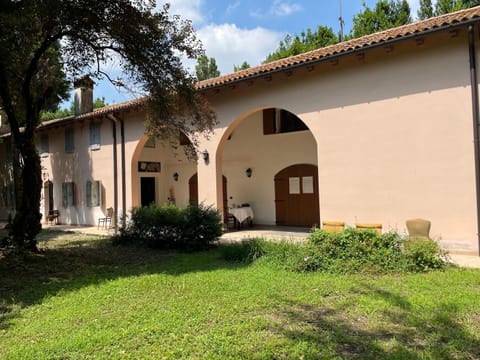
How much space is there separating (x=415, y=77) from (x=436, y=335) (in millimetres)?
6046

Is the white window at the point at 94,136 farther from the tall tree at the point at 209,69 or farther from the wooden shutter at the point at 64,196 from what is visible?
the tall tree at the point at 209,69

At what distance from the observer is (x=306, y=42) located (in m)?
29.5

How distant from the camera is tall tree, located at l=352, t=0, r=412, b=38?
24.2 m

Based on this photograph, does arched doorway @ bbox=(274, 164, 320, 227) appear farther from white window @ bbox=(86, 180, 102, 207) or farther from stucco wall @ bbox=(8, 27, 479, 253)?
white window @ bbox=(86, 180, 102, 207)

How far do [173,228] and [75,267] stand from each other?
2561mm

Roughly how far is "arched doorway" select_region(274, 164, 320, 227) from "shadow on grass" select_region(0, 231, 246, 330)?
17.4 feet

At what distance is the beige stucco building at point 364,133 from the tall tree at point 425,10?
56.2 ft

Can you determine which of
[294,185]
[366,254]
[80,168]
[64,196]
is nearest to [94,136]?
[80,168]

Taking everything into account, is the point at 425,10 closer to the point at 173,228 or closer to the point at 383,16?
the point at 383,16

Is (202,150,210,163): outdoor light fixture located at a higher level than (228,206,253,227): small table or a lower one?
higher

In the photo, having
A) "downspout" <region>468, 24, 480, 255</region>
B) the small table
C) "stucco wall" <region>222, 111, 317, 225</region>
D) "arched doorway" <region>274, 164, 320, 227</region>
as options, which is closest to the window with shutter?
"stucco wall" <region>222, 111, 317, 225</region>

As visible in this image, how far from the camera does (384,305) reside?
4.73 metres

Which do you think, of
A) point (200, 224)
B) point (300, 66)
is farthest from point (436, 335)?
point (300, 66)

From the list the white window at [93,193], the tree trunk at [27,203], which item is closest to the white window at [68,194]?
the white window at [93,193]
